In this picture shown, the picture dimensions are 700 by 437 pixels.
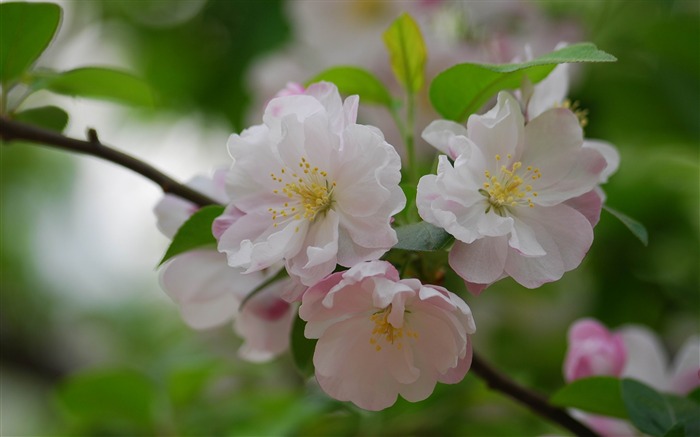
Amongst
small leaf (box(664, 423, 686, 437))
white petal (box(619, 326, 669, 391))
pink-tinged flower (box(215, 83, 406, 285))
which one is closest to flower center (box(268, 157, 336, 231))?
pink-tinged flower (box(215, 83, 406, 285))

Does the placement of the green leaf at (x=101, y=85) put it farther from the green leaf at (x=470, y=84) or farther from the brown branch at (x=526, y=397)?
the brown branch at (x=526, y=397)

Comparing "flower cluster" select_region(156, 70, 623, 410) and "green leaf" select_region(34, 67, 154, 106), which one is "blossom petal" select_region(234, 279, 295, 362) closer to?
"flower cluster" select_region(156, 70, 623, 410)

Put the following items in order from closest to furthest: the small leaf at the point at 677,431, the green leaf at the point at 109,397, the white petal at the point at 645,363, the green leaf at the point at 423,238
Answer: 1. the green leaf at the point at 423,238
2. the small leaf at the point at 677,431
3. the white petal at the point at 645,363
4. the green leaf at the point at 109,397

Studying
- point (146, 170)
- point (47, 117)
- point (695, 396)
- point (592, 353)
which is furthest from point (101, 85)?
point (695, 396)

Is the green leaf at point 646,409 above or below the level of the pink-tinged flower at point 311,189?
below

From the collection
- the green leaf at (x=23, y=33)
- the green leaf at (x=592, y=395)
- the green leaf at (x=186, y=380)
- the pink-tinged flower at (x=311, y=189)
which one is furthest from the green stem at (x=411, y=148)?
the green leaf at (x=186, y=380)

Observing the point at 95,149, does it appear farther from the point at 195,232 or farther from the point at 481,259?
the point at 481,259

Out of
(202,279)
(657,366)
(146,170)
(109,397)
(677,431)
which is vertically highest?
(146,170)

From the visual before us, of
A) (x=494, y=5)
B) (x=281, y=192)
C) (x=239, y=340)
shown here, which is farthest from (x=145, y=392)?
(x=494, y=5)
